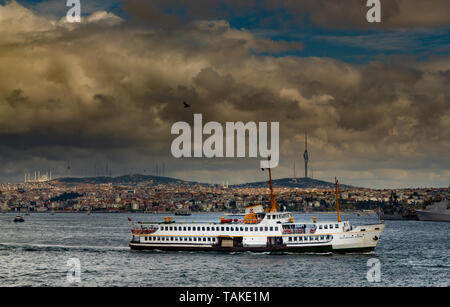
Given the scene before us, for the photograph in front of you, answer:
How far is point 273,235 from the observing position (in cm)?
5612

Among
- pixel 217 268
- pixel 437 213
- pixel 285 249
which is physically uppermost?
pixel 437 213

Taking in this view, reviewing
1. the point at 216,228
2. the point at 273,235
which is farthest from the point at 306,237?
the point at 216,228

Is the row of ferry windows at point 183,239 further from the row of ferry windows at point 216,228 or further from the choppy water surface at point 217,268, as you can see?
the choppy water surface at point 217,268

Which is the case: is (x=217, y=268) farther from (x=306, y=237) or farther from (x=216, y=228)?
(x=306, y=237)

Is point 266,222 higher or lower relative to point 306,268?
higher

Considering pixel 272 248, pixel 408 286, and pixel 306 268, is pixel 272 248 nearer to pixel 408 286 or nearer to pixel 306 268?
pixel 306 268

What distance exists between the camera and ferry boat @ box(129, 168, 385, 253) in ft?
183

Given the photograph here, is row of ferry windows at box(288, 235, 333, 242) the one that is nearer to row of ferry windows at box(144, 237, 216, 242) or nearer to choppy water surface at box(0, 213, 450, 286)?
choppy water surface at box(0, 213, 450, 286)

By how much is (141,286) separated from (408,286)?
1820 cm
